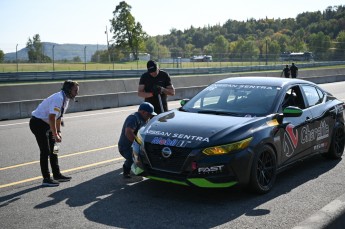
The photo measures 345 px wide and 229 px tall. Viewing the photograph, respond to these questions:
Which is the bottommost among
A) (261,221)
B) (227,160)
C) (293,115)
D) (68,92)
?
(261,221)

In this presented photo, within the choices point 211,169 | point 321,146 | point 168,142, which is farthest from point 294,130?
point 168,142

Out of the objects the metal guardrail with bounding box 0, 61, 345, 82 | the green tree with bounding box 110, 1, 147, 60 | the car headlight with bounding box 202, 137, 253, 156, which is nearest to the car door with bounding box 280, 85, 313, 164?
the car headlight with bounding box 202, 137, 253, 156

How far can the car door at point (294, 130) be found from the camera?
21.7ft

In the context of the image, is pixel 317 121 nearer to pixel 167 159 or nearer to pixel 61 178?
pixel 167 159

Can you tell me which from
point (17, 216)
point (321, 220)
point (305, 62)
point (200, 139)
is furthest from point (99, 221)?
point (305, 62)

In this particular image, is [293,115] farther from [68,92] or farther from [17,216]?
[17,216]

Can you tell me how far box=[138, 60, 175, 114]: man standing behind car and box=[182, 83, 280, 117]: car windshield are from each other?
0.97 metres

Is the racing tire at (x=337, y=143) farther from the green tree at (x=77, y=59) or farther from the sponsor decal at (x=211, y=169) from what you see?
the green tree at (x=77, y=59)

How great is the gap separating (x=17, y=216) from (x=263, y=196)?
3.01 metres

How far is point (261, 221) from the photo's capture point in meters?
5.15

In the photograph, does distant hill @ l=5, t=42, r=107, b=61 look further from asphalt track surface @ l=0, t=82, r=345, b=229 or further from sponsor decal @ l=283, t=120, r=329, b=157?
sponsor decal @ l=283, t=120, r=329, b=157

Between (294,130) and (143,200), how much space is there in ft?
8.02

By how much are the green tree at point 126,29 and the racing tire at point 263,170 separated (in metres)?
79.3

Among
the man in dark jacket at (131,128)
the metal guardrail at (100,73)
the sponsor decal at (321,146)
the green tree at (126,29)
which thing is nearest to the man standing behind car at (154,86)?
the man in dark jacket at (131,128)
